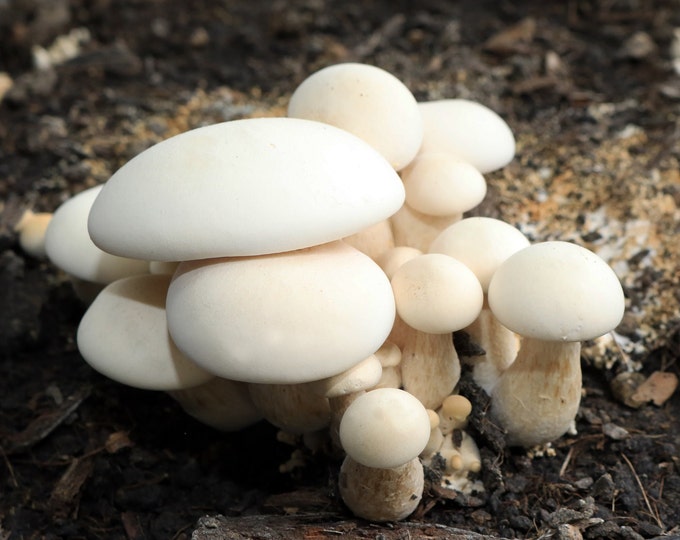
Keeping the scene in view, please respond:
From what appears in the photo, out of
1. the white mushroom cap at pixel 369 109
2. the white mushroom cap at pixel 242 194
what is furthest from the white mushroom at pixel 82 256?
the white mushroom cap at pixel 369 109

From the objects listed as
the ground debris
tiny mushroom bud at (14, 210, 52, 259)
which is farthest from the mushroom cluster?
tiny mushroom bud at (14, 210, 52, 259)

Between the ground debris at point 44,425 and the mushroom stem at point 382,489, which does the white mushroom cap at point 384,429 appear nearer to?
the mushroom stem at point 382,489

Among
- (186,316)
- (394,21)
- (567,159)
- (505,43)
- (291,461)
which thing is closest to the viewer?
(186,316)

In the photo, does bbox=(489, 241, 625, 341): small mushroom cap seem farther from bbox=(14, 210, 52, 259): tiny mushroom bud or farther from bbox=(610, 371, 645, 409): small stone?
bbox=(14, 210, 52, 259): tiny mushroom bud

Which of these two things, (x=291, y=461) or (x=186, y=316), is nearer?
(x=186, y=316)

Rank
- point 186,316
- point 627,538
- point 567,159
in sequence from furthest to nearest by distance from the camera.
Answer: point 567,159, point 627,538, point 186,316

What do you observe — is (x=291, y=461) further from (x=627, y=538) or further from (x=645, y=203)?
(x=645, y=203)

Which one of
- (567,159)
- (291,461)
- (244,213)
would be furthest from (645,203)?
(244,213)

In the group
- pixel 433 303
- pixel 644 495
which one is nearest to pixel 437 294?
pixel 433 303

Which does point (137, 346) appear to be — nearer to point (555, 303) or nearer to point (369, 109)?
point (369, 109)
